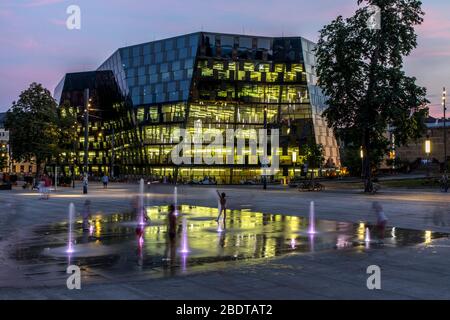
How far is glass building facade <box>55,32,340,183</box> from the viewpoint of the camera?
89.9 meters

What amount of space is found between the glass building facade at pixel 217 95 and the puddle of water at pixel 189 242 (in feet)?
219

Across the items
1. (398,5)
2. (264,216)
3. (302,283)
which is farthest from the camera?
(398,5)

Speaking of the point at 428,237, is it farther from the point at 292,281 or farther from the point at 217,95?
the point at 217,95

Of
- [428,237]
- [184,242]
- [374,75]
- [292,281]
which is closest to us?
[292,281]

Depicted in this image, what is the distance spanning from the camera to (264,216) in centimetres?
2381

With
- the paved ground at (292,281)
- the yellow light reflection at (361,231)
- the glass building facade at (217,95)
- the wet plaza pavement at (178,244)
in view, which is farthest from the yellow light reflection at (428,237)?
the glass building facade at (217,95)

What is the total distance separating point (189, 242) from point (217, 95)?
77.1 m

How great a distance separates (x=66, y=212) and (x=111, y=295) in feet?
58.3

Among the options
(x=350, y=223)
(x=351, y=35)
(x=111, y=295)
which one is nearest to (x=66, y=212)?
(x=350, y=223)

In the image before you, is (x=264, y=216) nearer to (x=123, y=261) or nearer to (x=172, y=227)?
(x=172, y=227)

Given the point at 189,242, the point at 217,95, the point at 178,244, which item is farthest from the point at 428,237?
the point at 217,95

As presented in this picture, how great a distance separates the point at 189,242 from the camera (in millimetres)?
15281
